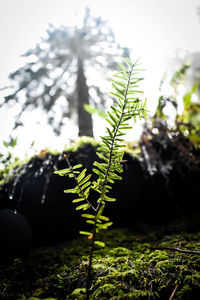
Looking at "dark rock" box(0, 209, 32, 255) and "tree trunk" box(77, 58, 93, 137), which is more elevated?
"tree trunk" box(77, 58, 93, 137)

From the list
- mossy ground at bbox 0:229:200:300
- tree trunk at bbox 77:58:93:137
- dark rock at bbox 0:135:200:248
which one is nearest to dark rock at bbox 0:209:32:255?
dark rock at bbox 0:135:200:248

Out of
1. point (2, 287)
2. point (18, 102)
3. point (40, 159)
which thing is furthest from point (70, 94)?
point (2, 287)

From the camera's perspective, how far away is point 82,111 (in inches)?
225

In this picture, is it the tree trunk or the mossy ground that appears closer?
the mossy ground

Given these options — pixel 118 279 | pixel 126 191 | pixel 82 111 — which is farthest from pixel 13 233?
pixel 82 111

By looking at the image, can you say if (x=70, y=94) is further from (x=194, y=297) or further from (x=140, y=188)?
(x=194, y=297)

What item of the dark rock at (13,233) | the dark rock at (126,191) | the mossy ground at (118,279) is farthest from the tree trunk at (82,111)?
the mossy ground at (118,279)

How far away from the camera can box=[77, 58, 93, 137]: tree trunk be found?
205 inches

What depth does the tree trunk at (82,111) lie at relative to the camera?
520cm

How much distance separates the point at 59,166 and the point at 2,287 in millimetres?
1823

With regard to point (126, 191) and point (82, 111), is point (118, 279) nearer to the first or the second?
point (126, 191)

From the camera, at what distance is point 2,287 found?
1.03m

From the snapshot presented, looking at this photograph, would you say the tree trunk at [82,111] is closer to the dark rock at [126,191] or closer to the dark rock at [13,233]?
the dark rock at [126,191]

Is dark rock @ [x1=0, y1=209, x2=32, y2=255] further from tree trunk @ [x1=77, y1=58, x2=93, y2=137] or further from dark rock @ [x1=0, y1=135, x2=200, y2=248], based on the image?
tree trunk @ [x1=77, y1=58, x2=93, y2=137]
